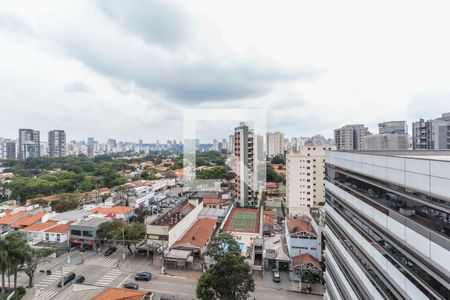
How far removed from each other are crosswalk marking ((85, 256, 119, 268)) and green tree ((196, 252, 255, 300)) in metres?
8.52

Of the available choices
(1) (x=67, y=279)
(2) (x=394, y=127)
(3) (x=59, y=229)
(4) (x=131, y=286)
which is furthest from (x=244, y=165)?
(2) (x=394, y=127)

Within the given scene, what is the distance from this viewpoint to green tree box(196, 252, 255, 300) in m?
10.2

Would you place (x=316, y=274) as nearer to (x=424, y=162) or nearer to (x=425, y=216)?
(x=425, y=216)

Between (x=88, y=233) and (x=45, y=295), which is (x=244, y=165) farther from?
(x=45, y=295)

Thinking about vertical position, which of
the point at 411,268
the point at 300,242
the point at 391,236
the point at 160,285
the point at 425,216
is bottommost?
the point at 160,285

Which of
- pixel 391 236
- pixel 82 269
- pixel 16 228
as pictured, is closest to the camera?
pixel 391 236

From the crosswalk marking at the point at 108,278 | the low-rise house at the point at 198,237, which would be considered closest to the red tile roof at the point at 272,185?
the low-rise house at the point at 198,237

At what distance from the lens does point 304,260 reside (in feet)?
47.0

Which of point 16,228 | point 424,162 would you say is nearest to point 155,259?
point 16,228

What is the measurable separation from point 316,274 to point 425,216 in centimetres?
1108

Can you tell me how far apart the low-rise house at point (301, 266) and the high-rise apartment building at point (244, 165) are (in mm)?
14518

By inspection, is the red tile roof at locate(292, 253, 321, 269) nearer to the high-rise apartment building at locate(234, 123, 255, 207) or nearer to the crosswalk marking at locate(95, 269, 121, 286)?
the crosswalk marking at locate(95, 269, 121, 286)

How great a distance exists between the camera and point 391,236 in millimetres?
5039

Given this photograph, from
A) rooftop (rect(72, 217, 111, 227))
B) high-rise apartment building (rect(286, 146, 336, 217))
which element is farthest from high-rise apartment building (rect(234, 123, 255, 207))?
rooftop (rect(72, 217, 111, 227))
